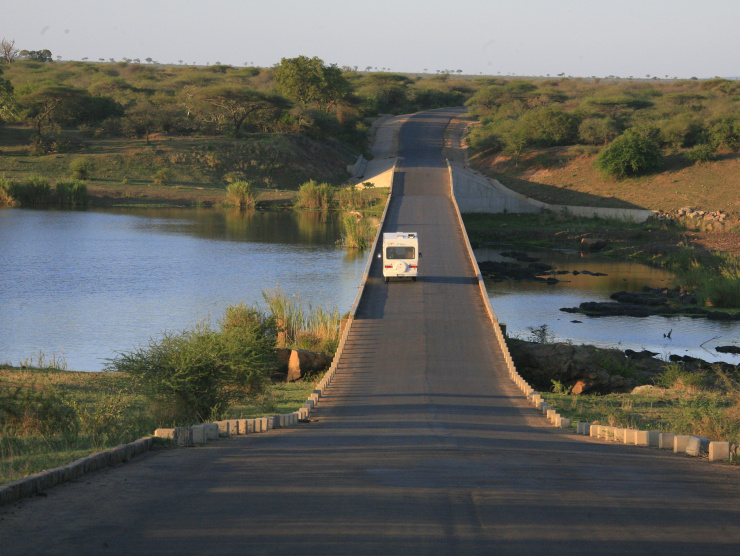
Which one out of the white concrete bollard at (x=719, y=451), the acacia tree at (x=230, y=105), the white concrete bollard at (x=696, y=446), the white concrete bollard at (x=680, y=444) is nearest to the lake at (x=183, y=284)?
the white concrete bollard at (x=680, y=444)

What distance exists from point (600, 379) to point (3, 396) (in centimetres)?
1605

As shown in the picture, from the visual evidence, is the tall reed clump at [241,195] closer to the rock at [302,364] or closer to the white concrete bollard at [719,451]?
the rock at [302,364]

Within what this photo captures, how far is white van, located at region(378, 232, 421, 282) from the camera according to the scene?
29375 millimetres

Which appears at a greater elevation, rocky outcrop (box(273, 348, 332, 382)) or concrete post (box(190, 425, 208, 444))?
concrete post (box(190, 425, 208, 444))

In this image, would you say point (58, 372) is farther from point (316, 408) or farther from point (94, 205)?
point (94, 205)

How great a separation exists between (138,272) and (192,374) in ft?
78.5

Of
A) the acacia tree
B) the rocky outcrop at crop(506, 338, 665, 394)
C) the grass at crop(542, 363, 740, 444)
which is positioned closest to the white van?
the rocky outcrop at crop(506, 338, 665, 394)

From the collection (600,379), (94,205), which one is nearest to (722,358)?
(600,379)

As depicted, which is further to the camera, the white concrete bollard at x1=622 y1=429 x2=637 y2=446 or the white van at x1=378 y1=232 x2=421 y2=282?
the white van at x1=378 y1=232 x2=421 y2=282

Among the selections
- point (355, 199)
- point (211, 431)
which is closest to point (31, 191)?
point (355, 199)

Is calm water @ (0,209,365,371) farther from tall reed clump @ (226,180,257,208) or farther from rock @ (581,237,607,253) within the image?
rock @ (581,237,607,253)

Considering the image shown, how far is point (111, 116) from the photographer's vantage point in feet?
265

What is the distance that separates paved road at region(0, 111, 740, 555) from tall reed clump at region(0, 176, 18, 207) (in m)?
55.8

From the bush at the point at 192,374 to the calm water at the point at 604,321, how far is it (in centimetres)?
1590
